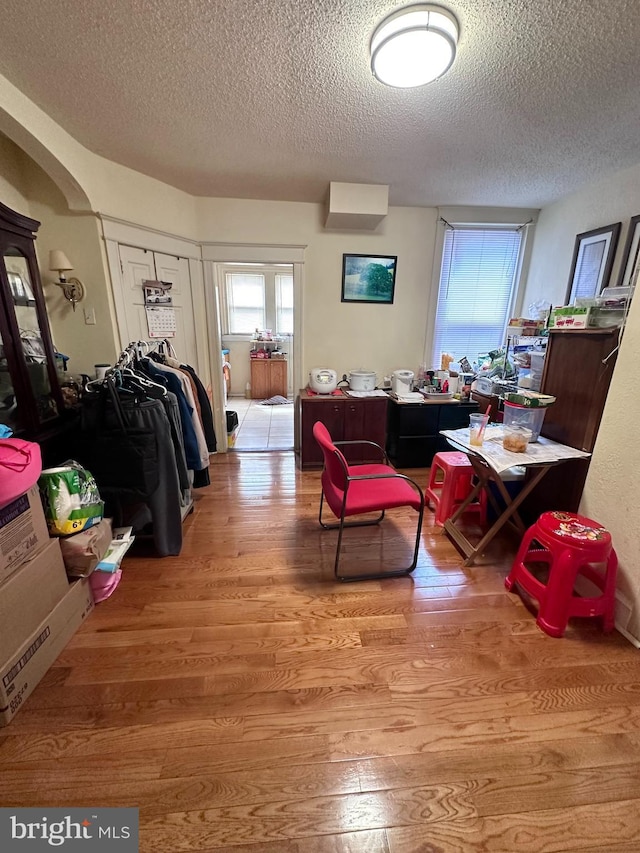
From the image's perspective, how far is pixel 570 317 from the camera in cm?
187

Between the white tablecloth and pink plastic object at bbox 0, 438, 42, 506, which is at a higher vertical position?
pink plastic object at bbox 0, 438, 42, 506

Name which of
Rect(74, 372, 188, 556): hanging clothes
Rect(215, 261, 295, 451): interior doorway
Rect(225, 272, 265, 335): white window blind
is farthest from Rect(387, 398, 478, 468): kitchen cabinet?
Rect(225, 272, 265, 335): white window blind

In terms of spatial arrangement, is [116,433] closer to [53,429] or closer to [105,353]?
[53,429]

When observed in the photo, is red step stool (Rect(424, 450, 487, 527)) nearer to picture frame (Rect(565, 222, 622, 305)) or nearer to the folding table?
the folding table

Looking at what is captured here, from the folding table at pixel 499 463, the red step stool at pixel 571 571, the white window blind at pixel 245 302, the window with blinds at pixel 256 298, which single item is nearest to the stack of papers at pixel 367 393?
the folding table at pixel 499 463

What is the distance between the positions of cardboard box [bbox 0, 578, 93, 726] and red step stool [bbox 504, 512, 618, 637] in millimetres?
2226

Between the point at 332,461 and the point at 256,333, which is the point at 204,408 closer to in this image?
the point at 332,461

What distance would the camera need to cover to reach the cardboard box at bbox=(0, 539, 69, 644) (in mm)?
1224

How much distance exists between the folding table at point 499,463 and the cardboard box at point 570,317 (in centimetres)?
68

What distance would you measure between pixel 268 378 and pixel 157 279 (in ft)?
11.8

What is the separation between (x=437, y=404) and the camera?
10.6 ft

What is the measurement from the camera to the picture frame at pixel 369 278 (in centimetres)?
344

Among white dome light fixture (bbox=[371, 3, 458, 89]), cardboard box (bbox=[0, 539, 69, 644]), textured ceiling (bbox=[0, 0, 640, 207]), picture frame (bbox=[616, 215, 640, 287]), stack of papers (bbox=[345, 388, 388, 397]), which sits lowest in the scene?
cardboard box (bbox=[0, 539, 69, 644])

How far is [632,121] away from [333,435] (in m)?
2.83
